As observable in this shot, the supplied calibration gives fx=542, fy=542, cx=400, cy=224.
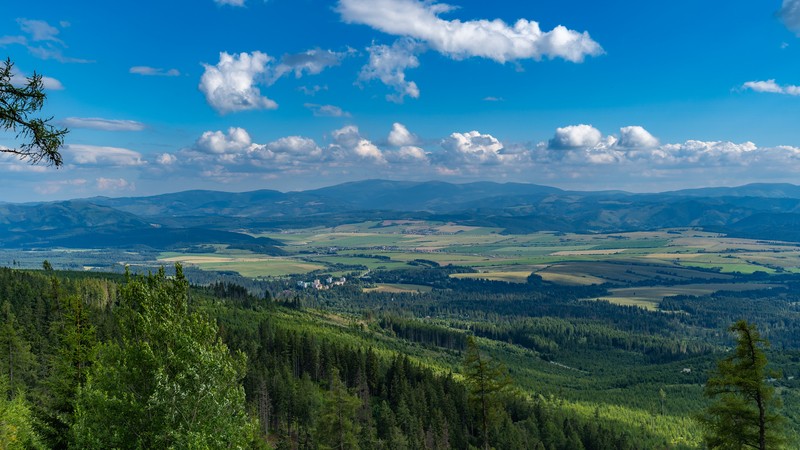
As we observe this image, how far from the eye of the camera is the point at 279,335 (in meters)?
137

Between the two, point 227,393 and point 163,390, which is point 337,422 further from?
point 163,390

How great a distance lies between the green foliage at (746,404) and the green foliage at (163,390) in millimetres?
26819

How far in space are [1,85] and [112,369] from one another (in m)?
14.8

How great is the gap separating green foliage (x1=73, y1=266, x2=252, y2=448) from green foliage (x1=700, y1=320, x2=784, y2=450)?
26819 millimetres

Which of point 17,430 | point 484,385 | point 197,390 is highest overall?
point 197,390

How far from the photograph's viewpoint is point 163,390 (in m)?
24.8

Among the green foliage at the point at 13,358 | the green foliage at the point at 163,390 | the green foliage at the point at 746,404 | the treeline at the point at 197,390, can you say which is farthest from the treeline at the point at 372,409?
the green foliage at the point at 746,404

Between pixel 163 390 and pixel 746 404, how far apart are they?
3207 centimetres

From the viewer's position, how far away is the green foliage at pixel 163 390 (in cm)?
2478

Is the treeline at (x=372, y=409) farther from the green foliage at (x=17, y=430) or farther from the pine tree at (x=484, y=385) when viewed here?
the green foliage at (x=17, y=430)

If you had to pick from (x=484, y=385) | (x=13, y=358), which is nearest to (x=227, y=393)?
(x=484, y=385)

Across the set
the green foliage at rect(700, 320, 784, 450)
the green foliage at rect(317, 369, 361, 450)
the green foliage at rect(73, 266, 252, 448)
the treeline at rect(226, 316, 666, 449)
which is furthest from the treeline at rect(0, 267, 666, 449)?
the green foliage at rect(700, 320, 784, 450)

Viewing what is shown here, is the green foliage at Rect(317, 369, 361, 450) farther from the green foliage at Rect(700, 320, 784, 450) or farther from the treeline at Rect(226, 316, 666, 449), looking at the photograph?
the green foliage at Rect(700, 320, 784, 450)

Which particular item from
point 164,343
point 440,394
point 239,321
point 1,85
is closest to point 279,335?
point 440,394
